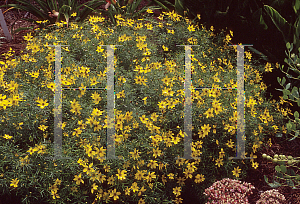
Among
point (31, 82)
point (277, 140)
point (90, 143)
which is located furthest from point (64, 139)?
point (277, 140)

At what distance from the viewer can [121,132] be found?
269 centimetres

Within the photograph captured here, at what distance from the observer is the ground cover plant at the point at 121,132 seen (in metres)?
2.39

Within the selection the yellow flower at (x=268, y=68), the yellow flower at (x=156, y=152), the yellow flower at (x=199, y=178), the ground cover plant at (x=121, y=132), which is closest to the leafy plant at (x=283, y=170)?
the ground cover plant at (x=121, y=132)

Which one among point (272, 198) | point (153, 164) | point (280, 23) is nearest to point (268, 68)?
point (280, 23)

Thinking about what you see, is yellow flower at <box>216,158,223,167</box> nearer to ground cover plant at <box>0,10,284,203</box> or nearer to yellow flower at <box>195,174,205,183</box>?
ground cover plant at <box>0,10,284,203</box>

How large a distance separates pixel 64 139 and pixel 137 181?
0.74 m

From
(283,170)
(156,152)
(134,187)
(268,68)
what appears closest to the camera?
(283,170)

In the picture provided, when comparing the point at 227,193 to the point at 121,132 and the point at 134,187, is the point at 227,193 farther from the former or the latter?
the point at 121,132

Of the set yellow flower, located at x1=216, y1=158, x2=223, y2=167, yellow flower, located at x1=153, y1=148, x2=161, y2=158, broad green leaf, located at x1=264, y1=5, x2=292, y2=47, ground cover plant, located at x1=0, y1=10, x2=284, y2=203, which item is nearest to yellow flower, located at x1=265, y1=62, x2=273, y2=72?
ground cover plant, located at x1=0, y1=10, x2=284, y2=203

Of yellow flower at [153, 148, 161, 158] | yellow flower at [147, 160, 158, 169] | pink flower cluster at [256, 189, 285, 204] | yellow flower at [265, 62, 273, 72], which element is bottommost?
pink flower cluster at [256, 189, 285, 204]

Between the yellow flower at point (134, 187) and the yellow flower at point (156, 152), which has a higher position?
the yellow flower at point (156, 152)

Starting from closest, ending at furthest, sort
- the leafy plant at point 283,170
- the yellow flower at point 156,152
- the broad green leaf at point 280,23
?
the leafy plant at point 283,170, the yellow flower at point 156,152, the broad green leaf at point 280,23

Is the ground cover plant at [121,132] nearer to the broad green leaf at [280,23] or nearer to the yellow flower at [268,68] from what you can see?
the yellow flower at [268,68]

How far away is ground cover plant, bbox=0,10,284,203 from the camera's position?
94.0 inches
